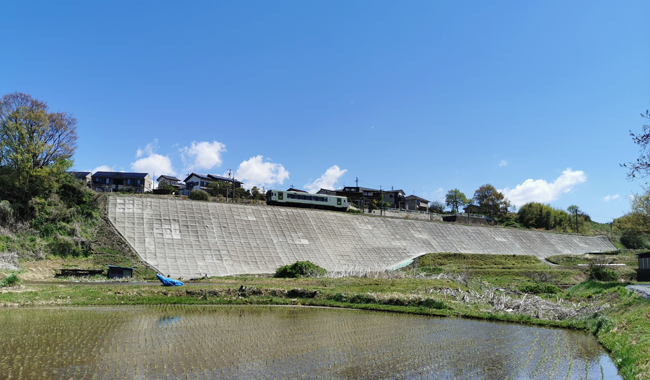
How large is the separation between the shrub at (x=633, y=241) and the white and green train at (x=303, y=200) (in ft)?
194

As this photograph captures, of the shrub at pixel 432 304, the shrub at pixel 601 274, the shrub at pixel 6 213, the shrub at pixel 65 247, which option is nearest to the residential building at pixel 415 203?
the shrub at pixel 601 274

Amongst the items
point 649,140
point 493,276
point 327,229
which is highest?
point 649,140

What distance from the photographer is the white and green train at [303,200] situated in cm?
5638

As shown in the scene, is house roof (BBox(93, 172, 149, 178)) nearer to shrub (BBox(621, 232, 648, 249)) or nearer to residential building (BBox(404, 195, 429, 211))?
residential building (BBox(404, 195, 429, 211))

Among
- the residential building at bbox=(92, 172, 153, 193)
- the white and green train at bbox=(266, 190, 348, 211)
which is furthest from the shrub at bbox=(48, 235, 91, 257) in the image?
the residential building at bbox=(92, 172, 153, 193)

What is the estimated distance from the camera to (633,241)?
8094 cm

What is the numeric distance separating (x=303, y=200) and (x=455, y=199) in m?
69.4

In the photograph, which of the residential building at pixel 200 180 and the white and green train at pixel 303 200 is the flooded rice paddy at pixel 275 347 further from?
the residential building at pixel 200 180

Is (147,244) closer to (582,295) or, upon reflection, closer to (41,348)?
(41,348)

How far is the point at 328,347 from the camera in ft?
37.8

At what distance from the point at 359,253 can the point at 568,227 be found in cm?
7252

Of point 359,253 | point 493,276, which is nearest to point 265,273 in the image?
point 359,253

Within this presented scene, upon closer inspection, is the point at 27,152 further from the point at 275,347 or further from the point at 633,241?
the point at 633,241

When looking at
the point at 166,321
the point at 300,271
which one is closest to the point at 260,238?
the point at 300,271
